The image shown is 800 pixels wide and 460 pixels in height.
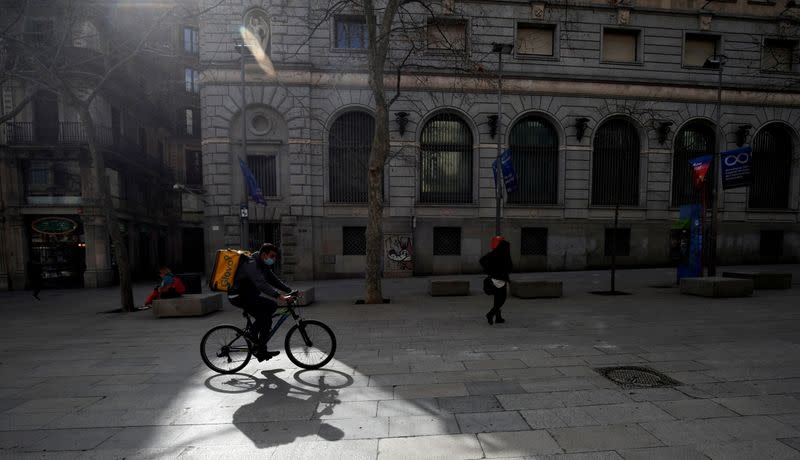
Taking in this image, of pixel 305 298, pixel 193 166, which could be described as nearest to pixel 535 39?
pixel 305 298

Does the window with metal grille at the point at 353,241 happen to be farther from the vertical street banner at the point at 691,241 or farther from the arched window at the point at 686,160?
the arched window at the point at 686,160

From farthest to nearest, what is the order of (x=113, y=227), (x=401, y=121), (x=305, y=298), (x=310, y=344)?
1. (x=401, y=121)
2. (x=113, y=227)
3. (x=305, y=298)
4. (x=310, y=344)

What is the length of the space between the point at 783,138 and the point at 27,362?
32.6m

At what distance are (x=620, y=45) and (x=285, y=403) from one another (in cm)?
2300

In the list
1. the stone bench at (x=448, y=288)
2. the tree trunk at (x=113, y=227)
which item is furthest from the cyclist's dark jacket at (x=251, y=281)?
the tree trunk at (x=113, y=227)

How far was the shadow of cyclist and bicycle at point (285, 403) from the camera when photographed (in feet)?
11.8

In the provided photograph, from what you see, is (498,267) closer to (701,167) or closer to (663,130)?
(701,167)

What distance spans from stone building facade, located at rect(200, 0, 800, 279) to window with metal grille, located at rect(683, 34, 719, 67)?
9 centimetres

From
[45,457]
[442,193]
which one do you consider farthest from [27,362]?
[442,193]

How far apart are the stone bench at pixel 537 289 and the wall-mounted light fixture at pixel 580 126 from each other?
10.7 m

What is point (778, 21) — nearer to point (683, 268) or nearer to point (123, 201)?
point (683, 268)

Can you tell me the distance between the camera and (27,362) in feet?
20.8

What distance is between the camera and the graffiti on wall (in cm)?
1844

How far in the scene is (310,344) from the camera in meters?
5.63
